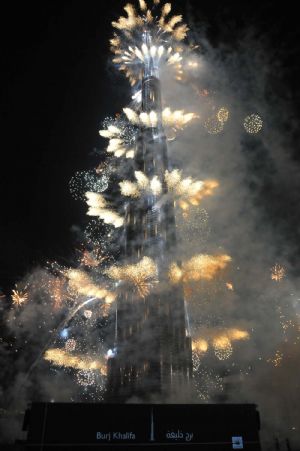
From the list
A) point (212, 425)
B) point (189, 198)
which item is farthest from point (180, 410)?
point (189, 198)

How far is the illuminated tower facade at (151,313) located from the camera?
2111 cm

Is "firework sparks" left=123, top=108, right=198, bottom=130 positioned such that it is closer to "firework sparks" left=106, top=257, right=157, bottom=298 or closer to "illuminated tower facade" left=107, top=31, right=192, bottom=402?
"illuminated tower facade" left=107, top=31, right=192, bottom=402

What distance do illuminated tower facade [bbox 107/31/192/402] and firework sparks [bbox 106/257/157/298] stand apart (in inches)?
23.0

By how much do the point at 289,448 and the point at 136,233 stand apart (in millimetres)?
14545

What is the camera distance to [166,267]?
2266 cm

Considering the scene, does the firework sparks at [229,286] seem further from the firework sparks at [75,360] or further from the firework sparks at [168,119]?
the firework sparks at [75,360]

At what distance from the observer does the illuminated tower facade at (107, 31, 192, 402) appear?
21109 mm

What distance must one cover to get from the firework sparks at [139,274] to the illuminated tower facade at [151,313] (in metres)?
0.58

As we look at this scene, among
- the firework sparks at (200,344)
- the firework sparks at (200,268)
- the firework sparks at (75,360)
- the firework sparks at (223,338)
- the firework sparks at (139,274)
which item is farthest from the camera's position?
the firework sparks at (75,360)

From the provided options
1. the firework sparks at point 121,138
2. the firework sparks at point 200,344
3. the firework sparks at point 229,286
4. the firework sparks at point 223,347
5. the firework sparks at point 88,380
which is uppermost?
the firework sparks at point 121,138

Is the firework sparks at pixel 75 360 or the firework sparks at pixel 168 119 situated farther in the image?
the firework sparks at pixel 75 360

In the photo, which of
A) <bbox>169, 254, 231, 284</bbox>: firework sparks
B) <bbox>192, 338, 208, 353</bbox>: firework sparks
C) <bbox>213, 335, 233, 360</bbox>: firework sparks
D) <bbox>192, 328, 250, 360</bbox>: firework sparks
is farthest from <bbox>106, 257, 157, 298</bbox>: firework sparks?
<bbox>213, 335, 233, 360</bbox>: firework sparks

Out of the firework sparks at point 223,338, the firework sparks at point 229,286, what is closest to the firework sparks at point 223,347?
the firework sparks at point 223,338

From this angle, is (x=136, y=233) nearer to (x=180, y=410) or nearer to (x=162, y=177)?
(x=162, y=177)
